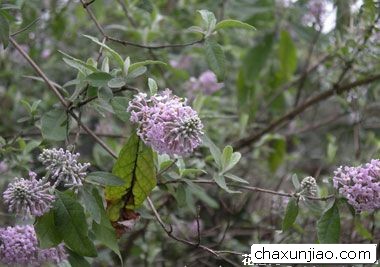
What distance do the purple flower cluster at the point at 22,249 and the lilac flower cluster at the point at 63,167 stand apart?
0.15 metres

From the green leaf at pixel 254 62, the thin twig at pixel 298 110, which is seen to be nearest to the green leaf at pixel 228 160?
the thin twig at pixel 298 110

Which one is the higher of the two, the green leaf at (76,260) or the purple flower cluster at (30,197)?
the purple flower cluster at (30,197)

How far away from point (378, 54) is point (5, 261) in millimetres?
1163

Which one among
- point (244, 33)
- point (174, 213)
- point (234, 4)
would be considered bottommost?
point (174, 213)

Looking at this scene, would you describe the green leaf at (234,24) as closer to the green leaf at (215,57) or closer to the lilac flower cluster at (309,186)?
the green leaf at (215,57)

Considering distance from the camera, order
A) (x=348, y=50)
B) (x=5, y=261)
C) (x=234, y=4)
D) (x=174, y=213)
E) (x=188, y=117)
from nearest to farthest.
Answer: (x=188, y=117) → (x=5, y=261) → (x=348, y=50) → (x=174, y=213) → (x=234, y=4)

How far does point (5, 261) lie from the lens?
114 cm

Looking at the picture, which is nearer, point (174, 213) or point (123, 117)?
point (123, 117)

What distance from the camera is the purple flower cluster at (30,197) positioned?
3.48ft

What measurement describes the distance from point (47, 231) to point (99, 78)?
0.31 meters

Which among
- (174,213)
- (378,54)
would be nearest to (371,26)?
(378,54)

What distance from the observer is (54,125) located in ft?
3.96

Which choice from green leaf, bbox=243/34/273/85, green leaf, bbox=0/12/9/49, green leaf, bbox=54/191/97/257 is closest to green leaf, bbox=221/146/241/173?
green leaf, bbox=54/191/97/257

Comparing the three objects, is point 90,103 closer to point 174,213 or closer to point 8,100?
point 174,213
